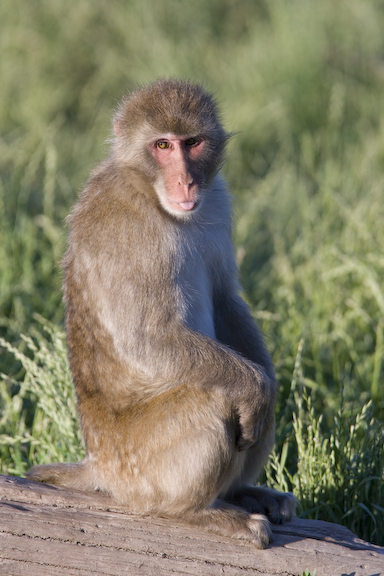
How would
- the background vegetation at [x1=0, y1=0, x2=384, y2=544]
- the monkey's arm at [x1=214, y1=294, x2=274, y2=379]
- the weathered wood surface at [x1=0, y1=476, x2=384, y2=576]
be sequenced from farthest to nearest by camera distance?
the background vegetation at [x1=0, y1=0, x2=384, y2=544]
the monkey's arm at [x1=214, y1=294, x2=274, y2=379]
the weathered wood surface at [x1=0, y1=476, x2=384, y2=576]

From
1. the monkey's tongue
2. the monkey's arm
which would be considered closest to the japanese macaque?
the monkey's tongue

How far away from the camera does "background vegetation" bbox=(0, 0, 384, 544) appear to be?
3.73 m

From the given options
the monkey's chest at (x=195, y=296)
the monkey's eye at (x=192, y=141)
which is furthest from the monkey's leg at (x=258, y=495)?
the monkey's eye at (x=192, y=141)

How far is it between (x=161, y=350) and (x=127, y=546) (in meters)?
0.76

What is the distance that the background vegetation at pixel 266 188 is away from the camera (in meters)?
3.73

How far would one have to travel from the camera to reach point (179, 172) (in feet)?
10.1

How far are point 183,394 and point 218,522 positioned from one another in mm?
531

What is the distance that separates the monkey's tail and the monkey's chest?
77cm

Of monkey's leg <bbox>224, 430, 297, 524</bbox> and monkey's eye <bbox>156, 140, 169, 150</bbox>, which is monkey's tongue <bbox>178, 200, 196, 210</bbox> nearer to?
monkey's eye <bbox>156, 140, 169, 150</bbox>

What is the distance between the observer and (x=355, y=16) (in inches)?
409

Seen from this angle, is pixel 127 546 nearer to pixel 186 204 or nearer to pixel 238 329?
pixel 238 329

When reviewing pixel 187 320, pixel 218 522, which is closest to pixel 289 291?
pixel 187 320

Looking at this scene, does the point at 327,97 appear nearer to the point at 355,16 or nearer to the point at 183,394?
the point at 355,16

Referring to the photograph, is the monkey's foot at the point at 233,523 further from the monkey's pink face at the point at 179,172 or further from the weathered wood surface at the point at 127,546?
the monkey's pink face at the point at 179,172
